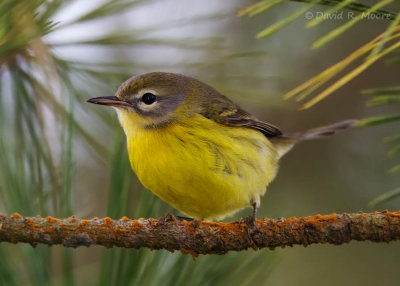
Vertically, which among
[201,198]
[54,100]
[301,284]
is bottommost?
[301,284]

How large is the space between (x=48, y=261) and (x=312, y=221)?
1.11 metres

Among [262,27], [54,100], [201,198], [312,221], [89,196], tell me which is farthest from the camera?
[262,27]

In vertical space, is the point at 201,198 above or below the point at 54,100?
below

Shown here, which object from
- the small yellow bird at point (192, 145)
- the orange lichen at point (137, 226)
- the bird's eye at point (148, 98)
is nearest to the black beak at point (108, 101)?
the small yellow bird at point (192, 145)

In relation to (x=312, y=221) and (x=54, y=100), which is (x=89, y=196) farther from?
(x=312, y=221)

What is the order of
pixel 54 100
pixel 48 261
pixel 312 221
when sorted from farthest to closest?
1. pixel 54 100
2. pixel 48 261
3. pixel 312 221

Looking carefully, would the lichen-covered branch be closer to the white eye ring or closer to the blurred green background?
the blurred green background

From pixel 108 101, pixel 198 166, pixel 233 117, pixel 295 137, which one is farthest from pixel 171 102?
pixel 295 137

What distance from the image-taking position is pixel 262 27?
15.0 feet

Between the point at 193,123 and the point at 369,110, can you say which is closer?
the point at 193,123

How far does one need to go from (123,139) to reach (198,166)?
0.60m

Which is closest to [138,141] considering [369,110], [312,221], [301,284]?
[312,221]

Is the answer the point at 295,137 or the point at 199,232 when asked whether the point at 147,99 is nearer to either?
the point at 295,137

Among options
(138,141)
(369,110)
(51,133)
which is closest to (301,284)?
(369,110)
